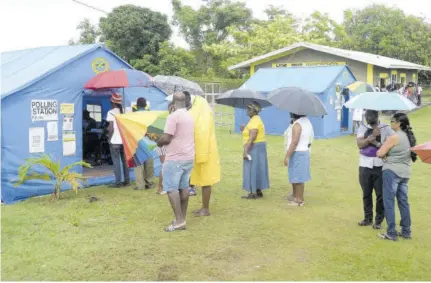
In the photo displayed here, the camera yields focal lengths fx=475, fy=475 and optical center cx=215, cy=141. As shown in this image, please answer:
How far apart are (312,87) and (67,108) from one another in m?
9.70

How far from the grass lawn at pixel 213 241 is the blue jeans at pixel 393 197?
7.3 inches

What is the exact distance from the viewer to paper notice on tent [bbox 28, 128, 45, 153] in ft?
25.6

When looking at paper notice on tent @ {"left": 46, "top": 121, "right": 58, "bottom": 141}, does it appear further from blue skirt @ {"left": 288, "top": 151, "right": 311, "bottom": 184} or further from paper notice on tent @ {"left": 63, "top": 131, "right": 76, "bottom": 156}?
blue skirt @ {"left": 288, "top": 151, "right": 311, "bottom": 184}

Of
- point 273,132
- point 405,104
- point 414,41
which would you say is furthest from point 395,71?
point 405,104

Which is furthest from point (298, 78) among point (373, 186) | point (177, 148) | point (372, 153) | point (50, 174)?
point (177, 148)

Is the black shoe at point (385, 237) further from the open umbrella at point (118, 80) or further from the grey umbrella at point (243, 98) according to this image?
the open umbrella at point (118, 80)

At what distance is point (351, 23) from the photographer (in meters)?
49.9

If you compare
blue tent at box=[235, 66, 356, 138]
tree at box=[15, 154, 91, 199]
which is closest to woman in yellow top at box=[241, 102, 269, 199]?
tree at box=[15, 154, 91, 199]

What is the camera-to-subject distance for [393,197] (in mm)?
5590

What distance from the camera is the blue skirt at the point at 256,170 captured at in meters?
7.68

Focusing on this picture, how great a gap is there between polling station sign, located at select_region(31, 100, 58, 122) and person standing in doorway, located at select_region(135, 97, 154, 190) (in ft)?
4.63

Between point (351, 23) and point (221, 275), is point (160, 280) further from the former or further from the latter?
point (351, 23)

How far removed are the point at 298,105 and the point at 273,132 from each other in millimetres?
9873

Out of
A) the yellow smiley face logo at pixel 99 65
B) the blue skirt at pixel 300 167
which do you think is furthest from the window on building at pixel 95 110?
the blue skirt at pixel 300 167
